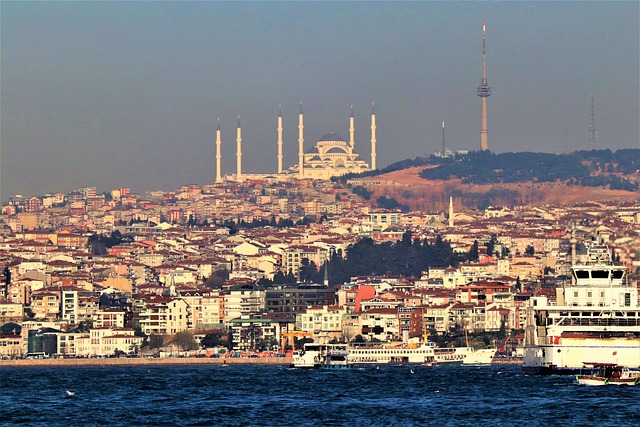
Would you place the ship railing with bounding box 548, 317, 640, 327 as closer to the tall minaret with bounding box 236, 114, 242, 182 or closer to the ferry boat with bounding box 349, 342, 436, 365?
the ferry boat with bounding box 349, 342, 436, 365

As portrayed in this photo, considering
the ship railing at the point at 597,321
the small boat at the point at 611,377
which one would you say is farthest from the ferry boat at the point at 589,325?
the small boat at the point at 611,377

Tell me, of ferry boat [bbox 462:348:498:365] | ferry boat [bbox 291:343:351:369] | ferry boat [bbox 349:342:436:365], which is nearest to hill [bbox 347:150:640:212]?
ferry boat [bbox 349:342:436:365]

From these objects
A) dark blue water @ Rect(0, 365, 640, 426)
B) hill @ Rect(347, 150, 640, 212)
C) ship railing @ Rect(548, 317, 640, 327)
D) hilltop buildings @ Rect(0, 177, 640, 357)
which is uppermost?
hill @ Rect(347, 150, 640, 212)

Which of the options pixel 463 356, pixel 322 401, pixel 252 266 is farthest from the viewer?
pixel 252 266

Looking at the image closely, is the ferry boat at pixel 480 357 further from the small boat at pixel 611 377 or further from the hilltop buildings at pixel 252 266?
the small boat at pixel 611 377

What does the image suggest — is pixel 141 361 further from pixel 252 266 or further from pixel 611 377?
pixel 611 377

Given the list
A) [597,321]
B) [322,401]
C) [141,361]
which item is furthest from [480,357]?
[322,401]
